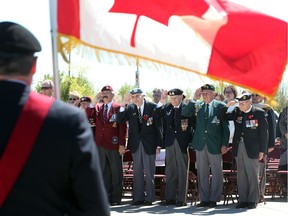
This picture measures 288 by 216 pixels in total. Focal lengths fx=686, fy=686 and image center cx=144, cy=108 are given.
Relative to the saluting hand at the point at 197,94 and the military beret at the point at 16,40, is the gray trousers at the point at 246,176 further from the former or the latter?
the military beret at the point at 16,40

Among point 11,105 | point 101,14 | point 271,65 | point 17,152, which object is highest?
point 101,14

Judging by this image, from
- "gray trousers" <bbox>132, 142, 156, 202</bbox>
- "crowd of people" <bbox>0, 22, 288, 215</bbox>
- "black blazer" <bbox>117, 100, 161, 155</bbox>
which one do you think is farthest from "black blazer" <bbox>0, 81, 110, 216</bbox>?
"gray trousers" <bbox>132, 142, 156, 202</bbox>

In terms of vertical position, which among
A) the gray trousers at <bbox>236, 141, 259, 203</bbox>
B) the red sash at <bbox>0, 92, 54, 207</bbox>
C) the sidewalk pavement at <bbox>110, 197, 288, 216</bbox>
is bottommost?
the sidewalk pavement at <bbox>110, 197, 288, 216</bbox>

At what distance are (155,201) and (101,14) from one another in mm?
7717

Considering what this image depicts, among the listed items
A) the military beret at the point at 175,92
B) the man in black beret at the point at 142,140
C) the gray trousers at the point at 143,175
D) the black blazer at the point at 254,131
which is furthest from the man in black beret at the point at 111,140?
the black blazer at the point at 254,131

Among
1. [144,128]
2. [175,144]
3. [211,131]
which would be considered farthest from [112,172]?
[211,131]

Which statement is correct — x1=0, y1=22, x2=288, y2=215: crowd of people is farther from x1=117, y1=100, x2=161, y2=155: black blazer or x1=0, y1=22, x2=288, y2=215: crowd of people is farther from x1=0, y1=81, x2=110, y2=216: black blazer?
x1=0, y1=81, x2=110, y2=216: black blazer

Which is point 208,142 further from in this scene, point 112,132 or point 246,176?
point 112,132

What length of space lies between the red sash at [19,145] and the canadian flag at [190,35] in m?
2.08

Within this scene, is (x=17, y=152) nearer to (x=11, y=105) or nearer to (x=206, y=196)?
(x=11, y=105)

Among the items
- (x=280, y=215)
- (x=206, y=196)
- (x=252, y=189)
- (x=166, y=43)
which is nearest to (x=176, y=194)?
(x=206, y=196)

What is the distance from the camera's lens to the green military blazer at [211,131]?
11211 mm

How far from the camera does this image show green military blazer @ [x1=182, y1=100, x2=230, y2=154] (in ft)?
36.8

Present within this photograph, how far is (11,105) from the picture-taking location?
2703 mm
